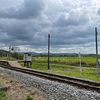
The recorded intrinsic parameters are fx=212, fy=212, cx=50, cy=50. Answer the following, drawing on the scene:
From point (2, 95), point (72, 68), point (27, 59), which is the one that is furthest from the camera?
point (27, 59)

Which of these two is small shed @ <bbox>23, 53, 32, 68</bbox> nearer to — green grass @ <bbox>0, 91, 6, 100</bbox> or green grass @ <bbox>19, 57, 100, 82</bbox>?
green grass @ <bbox>19, 57, 100, 82</bbox>

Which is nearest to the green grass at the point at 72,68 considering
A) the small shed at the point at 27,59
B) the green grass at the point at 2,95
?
the small shed at the point at 27,59

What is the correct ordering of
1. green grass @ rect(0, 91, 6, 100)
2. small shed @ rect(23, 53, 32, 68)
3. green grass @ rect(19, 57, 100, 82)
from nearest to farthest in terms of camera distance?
green grass @ rect(0, 91, 6, 100) → green grass @ rect(19, 57, 100, 82) → small shed @ rect(23, 53, 32, 68)

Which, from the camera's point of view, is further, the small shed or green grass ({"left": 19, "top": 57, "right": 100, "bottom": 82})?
the small shed

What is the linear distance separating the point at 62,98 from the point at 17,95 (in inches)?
150

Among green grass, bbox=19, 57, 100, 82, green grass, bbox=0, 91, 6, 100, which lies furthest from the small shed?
green grass, bbox=0, 91, 6, 100

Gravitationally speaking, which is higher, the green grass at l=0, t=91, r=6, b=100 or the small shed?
the small shed

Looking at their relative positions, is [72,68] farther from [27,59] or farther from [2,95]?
[2,95]

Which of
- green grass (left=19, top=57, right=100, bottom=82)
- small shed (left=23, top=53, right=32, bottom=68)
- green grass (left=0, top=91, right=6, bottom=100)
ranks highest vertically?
small shed (left=23, top=53, right=32, bottom=68)

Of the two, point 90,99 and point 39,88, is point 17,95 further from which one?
point 90,99

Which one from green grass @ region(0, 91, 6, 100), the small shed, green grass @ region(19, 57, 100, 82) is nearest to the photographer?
green grass @ region(0, 91, 6, 100)

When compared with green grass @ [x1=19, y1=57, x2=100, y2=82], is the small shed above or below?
above

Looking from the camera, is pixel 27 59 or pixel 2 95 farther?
pixel 27 59

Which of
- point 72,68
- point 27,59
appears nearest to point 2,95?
point 72,68
